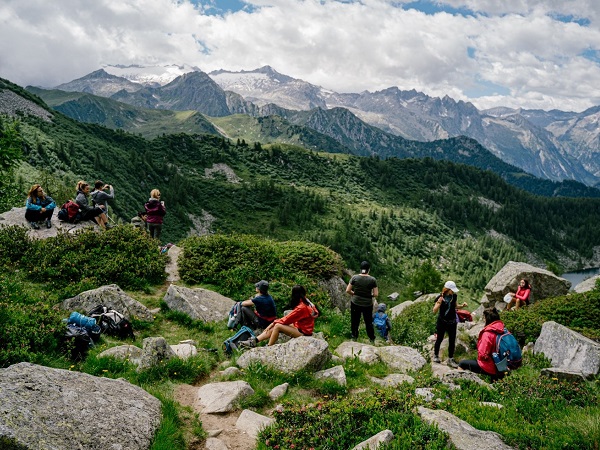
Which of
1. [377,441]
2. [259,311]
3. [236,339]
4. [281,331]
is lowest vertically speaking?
[236,339]

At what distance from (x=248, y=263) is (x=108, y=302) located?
25.7 ft

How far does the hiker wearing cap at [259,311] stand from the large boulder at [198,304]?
6.07 feet

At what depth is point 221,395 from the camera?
9266 mm

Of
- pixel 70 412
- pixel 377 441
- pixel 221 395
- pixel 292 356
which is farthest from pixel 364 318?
pixel 70 412

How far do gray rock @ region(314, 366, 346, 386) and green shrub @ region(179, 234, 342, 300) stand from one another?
23.3ft

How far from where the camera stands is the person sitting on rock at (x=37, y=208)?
1970 cm

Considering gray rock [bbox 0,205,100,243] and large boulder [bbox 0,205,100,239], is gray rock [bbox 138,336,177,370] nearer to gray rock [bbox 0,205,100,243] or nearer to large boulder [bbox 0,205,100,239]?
gray rock [bbox 0,205,100,243]

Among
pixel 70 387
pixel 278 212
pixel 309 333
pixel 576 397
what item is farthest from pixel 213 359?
pixel 278 212

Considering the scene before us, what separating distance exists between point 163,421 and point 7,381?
2892mm

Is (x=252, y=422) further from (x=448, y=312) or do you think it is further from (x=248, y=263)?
(x=248, y=263)

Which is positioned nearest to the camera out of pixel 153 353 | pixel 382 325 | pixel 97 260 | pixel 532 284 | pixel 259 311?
pixel 153 353

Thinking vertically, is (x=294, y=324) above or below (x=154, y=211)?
below

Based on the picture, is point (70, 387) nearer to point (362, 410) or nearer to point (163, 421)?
point (163, 421)

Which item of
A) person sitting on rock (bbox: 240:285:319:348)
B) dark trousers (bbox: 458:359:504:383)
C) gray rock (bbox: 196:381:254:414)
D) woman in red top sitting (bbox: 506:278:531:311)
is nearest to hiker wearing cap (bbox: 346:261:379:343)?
person sitting on rock (bbox: 240:285:319:348)
